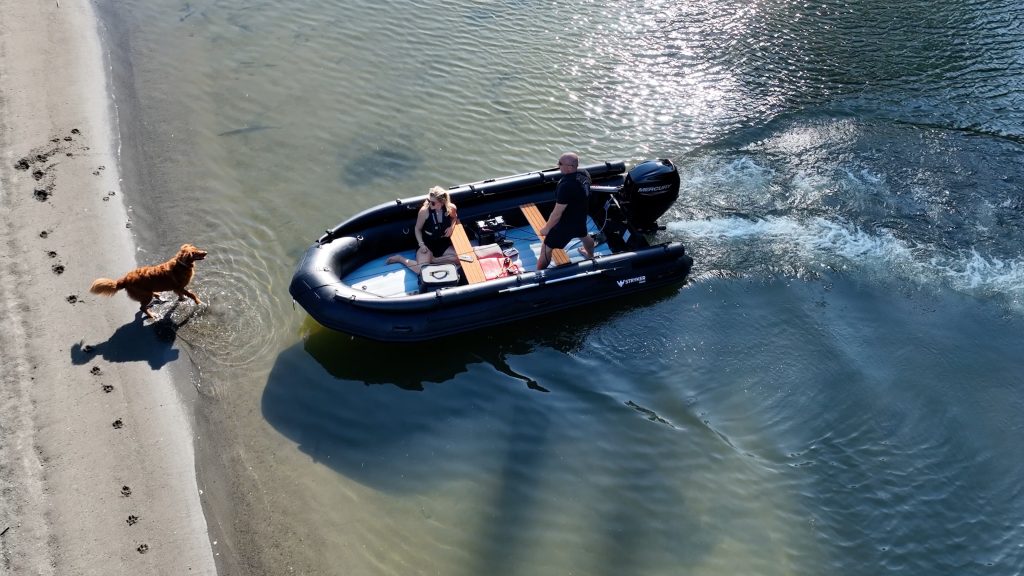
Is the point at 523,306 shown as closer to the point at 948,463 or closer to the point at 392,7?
the point at 948,463

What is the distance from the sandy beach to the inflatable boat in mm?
1830

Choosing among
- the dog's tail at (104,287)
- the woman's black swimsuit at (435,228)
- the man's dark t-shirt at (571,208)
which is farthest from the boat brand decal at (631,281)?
the dog's tail at (104,287)

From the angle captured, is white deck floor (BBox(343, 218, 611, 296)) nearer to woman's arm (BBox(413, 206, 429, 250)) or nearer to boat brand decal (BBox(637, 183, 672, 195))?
woman's arm (BBox(413, 206, 429, 250))

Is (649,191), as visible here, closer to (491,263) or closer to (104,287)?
(491,263)

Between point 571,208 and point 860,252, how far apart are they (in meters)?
4.07

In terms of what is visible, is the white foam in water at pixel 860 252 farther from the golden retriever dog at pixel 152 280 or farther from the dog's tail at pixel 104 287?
the dog's tail at pixel 104 287

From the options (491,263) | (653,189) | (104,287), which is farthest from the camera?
(653,189)

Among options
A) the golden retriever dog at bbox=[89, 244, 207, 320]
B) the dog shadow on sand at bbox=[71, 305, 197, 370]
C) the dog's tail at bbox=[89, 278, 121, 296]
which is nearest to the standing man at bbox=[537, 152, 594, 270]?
the golden retriever dog at bbox=[89, 244, 207, 320]

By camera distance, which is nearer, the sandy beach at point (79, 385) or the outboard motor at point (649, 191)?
the sandy beach at point (79, 385)

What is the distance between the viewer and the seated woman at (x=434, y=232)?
7641 mm

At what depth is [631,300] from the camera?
832 centimetres

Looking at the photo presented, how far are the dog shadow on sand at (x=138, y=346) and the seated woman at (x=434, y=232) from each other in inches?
97.1

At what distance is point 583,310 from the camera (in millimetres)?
8164

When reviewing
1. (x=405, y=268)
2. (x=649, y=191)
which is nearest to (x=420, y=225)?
(x=405, y=268)
